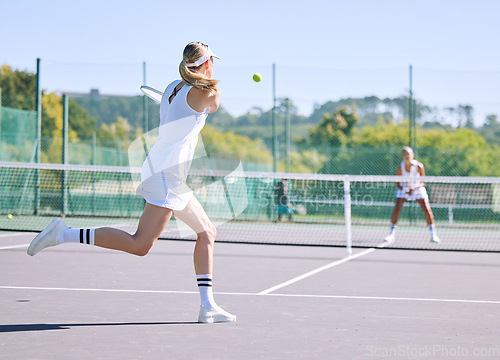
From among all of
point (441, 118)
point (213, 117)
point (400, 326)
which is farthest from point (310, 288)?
point (213, 117)

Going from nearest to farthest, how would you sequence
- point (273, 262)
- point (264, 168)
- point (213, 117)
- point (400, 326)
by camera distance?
point (400, 326) < point (273, 262) < point (264, 168) < point (213, 117)

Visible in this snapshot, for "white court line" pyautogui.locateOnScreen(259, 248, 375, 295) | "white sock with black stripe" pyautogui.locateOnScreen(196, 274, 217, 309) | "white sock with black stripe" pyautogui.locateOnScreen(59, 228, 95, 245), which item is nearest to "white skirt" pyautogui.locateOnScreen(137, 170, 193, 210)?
"white sock with black stripe" pyautogui.locateOnScreen(59, 228, 95, 245)

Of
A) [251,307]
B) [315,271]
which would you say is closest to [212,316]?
[251,307]

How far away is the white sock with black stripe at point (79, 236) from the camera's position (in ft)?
16.4

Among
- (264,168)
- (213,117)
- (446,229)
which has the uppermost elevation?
(213,117)

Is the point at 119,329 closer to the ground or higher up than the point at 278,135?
closer to the ground

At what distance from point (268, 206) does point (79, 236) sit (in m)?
13.7

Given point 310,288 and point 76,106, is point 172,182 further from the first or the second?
point 76,106

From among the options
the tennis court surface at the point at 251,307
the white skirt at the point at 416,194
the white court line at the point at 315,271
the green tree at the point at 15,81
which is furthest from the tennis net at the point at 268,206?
the green tree at the point at 15,81

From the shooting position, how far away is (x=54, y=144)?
1997 cm

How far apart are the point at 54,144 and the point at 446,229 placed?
9.94 meters

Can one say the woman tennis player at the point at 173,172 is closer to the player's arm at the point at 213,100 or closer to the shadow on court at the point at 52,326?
the player's arm at the point at 213,100

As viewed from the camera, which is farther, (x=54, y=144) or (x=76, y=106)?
(x=76, y=106)

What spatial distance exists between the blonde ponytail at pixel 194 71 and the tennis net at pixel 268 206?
8870mm
